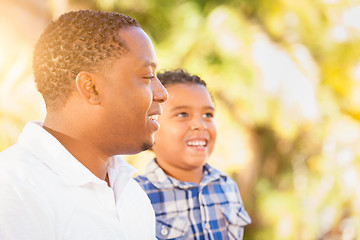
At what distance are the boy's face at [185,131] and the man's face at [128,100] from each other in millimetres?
674

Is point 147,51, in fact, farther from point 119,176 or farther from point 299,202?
point 299,202

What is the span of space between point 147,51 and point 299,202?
Result: 3983mm

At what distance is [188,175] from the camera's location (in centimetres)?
174

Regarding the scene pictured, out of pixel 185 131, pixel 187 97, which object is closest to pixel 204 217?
pixel 185 131

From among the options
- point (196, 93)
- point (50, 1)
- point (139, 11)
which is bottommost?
point (196, 93)

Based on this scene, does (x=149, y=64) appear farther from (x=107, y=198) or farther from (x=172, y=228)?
(x=172, y=228)

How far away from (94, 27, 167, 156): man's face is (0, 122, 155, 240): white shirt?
99 mm

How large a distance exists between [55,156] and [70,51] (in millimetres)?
234

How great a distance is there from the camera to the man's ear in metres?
0.95

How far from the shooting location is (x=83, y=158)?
0.98 m

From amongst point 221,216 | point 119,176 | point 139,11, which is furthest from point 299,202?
point 119,176

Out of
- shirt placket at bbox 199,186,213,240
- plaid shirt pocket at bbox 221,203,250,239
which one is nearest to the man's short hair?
shirt placket at bbox 199,186,213,240

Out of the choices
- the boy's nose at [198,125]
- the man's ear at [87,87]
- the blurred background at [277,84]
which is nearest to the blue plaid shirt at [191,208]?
the boy's nose at [198,125]

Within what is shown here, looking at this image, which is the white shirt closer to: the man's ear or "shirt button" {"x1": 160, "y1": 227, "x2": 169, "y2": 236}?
the man's ear
